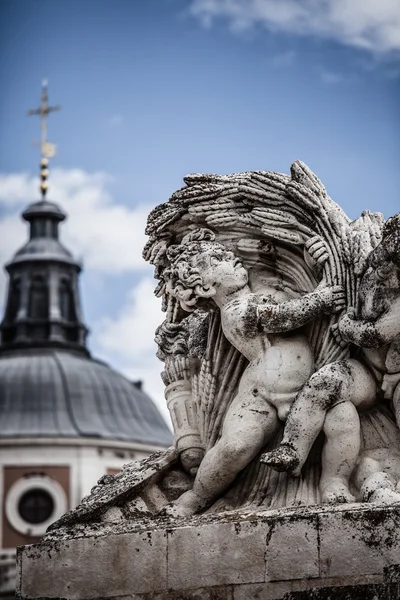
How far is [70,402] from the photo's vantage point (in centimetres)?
9575

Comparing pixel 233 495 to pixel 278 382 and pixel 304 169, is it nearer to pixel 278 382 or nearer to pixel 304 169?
pixel 278 382

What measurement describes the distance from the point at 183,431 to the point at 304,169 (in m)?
2.33

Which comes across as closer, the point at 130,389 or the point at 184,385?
the point at 184,385

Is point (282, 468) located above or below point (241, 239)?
below

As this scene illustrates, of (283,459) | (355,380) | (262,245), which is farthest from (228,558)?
(262,245)

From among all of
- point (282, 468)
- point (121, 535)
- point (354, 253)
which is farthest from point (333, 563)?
point (354, 253)

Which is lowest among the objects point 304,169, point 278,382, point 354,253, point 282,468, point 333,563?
point 333,563

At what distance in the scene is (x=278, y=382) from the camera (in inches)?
467

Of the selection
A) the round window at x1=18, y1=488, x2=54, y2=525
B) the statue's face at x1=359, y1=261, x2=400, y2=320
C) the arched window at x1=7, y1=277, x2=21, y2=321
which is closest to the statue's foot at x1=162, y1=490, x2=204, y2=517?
the statue's face at x1=359, y1=261, x2=400, y2=320

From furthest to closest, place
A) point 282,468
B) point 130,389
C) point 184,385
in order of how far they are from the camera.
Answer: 1. point 130,389
2. point 184,385
3. point 282,468

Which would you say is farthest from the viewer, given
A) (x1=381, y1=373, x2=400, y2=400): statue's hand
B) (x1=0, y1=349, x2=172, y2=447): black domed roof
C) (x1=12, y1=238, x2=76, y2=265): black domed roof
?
(x1=12, y1=238, x2=76, y2=265): black domed roof

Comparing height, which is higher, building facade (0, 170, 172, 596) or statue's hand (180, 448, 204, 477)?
building facade (0, 170, 172, 596)

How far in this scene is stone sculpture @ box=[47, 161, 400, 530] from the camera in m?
11.5

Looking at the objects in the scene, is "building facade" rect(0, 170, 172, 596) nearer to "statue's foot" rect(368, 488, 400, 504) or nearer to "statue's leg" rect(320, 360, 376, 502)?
"statue's leg" rect(320, 360, 376, 502)
